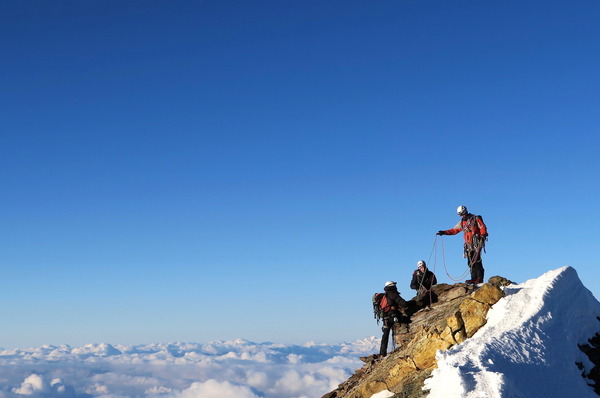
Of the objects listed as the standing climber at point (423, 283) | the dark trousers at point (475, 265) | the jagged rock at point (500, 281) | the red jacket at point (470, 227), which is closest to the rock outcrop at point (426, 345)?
the standing climber at point (423, 283)

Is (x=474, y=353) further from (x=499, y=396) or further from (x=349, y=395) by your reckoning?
(x=349, y=395)

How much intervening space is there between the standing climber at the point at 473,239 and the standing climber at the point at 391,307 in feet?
13.2

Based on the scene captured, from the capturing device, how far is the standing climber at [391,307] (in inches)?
798

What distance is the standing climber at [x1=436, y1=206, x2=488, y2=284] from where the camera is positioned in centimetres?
2148

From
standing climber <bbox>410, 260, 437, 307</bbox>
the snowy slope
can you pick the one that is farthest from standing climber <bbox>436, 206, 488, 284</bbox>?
the snowy slope

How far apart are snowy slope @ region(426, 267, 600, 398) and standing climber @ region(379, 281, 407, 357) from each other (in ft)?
14.5

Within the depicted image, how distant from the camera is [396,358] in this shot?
719 inches

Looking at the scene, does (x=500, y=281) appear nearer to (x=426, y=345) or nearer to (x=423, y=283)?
(x=423, y=283)

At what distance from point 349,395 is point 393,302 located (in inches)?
175

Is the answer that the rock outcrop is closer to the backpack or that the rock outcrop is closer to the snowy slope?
the snowy slope

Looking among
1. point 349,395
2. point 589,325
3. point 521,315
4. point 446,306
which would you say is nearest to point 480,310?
point 521,315

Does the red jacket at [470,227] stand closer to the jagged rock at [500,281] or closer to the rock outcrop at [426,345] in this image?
the jagged rock at [500,281]

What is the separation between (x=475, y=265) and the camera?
21.8 meters

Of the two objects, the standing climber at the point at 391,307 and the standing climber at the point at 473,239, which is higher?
the standing climber at the point at 473,239
